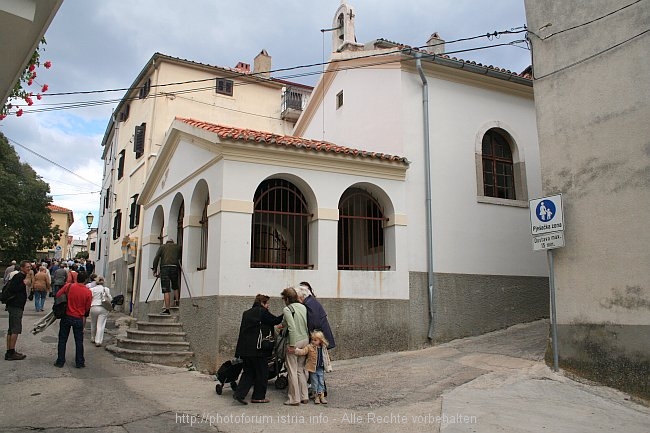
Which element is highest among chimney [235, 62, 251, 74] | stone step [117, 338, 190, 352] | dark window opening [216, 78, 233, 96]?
chimney [235, 62, 251, 74]

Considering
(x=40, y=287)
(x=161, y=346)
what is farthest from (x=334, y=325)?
(x=40, y=287)

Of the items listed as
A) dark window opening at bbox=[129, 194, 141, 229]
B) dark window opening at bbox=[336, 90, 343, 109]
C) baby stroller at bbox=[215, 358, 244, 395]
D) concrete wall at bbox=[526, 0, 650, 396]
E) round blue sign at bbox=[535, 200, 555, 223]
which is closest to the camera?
concrete wall at bbox=[526, 0, 650, 396]

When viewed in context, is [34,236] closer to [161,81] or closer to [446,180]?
[161,81]

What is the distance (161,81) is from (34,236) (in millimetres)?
15598

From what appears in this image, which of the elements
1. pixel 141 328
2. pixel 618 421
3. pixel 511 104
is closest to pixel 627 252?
pixel 618 421

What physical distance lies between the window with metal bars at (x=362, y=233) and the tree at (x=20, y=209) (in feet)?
74.8

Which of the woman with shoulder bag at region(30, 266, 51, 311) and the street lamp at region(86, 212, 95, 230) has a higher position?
the street lamp at region(86, 212, 95, 230)

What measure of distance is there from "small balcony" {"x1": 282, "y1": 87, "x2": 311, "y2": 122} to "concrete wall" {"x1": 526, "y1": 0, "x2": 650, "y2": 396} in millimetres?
14971

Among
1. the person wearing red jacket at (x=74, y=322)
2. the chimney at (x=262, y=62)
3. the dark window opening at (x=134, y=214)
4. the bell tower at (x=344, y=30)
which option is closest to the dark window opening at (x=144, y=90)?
the dark window opening at (x=134, y=214)

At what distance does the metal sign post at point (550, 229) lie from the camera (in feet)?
25.5

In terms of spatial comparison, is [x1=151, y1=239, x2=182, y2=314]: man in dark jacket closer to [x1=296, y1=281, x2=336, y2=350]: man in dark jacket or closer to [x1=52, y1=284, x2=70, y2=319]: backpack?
[x1=52, y1=284, x2=70, y2=319]: backpack

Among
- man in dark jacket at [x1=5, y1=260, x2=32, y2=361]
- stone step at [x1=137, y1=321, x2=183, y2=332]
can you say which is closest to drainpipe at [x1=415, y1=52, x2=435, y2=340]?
stone step at [x1=137, y1=321, x2=183, y2=332]

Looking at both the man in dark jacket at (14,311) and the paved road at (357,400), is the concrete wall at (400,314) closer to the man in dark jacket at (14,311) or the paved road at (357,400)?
the paved road at (357,400)

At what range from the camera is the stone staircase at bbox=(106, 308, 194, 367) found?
959cm
